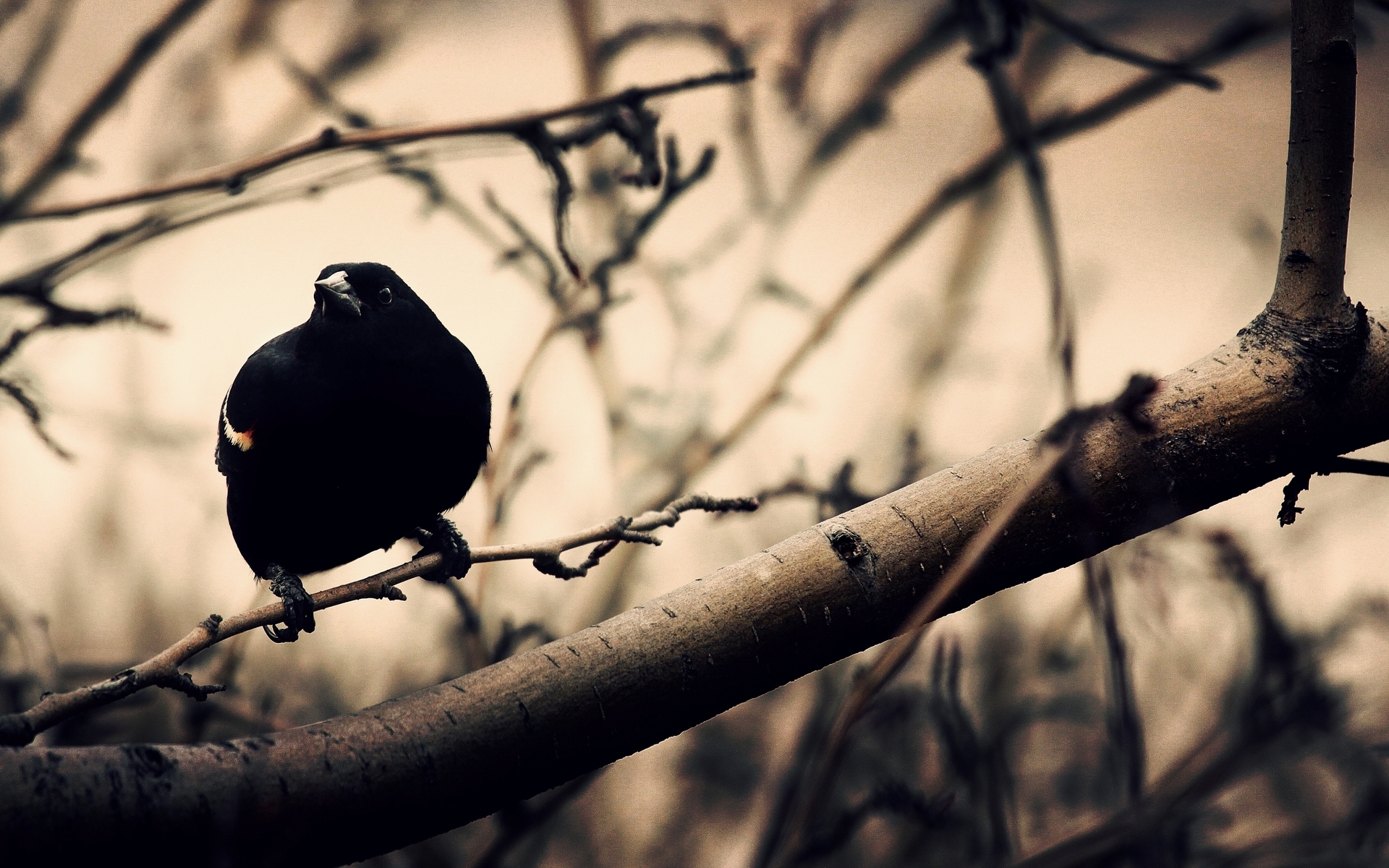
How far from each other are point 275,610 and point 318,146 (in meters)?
0.77

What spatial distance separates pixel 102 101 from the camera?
225 cm

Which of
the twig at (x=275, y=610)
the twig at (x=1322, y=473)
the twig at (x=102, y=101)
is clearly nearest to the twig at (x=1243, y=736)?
the twig at (x=1322, y=473)

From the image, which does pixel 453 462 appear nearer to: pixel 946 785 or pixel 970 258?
pixel 946 785

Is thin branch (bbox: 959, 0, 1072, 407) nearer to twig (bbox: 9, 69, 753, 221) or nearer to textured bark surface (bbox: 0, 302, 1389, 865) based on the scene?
textured bark surface (bbox: 0, 302, 1389, 865)

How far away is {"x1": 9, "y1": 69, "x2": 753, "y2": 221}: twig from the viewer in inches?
54.8

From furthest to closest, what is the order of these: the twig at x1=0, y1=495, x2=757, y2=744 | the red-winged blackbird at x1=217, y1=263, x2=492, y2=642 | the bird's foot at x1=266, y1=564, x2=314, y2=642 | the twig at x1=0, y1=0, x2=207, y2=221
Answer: the twig at x1=0, y1=0, x2=207, y2=221, the red-winged blackbird at x1=217, y1=263, x2=492, y2=642, the bird's foot at x1=266, y1=564, x2=314, y2=642, the twig at x1=0, y1=495, x2=757, y2=744

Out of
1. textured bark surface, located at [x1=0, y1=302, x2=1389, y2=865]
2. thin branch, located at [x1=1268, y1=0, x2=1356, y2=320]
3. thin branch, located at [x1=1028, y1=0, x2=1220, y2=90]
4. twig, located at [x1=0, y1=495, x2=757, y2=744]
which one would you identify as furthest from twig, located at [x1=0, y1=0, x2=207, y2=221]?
Result: thin branch, located at [x1=1268, y1=0, x2=1356, y2=320]

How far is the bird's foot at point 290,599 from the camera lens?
1506 millimetres

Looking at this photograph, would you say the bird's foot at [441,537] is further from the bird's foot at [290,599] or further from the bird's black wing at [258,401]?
the bird's black wing at [258,401]

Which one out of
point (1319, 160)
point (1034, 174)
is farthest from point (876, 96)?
point (1319, 160)

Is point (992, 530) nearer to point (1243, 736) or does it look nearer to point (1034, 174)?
point (1034, 174)

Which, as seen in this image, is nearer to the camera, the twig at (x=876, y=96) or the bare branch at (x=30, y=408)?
the bare branch at (x=30, y=408)

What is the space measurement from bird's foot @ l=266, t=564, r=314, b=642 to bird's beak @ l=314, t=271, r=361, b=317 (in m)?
0.52

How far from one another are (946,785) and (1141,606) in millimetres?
662
